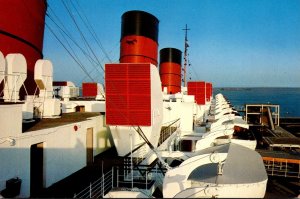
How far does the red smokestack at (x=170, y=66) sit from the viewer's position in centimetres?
3556

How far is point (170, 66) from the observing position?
35.6 meters

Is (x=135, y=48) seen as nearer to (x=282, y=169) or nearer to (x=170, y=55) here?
(x=282, y=169)

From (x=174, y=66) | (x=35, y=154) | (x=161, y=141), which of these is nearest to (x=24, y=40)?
(x=35, y=154)

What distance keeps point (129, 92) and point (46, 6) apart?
399 inches

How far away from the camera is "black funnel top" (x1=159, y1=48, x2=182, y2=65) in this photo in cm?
3547

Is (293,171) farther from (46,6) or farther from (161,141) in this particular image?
(46,6)

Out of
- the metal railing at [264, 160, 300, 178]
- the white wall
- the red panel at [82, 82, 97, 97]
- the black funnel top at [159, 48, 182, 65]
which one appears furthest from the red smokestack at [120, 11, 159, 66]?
the red panel at [82, 82, 97, 97]

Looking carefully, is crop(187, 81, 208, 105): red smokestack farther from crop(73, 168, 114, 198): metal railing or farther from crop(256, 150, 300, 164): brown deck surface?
crop(73, 168, 114, 198): metal railing

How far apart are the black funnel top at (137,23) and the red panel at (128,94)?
348 inches

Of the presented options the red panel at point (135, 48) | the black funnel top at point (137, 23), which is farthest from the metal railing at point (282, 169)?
the black funnel top at point (137, 23)

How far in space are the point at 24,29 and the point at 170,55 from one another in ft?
74.0

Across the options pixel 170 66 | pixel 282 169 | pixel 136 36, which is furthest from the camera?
pixel 170 66

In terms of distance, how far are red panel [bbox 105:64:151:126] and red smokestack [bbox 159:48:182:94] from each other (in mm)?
22890

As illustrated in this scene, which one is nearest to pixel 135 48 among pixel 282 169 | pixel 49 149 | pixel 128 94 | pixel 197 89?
pixel 128 94
